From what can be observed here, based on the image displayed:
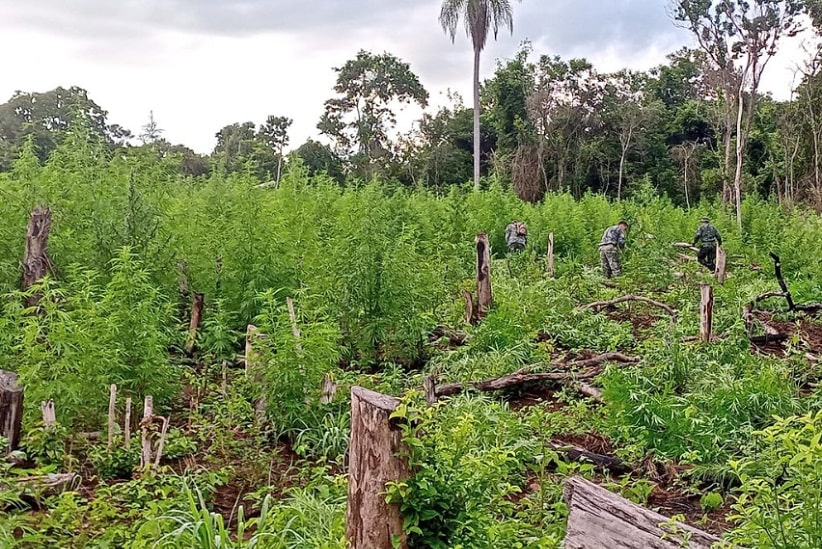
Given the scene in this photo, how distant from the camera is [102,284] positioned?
771 centimetres

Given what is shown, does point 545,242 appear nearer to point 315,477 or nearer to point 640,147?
point 315,477

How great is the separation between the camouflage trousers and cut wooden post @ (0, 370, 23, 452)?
Result: 10504 mm

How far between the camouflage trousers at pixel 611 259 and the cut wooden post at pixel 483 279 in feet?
15.1

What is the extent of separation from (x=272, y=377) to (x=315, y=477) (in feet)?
3.63

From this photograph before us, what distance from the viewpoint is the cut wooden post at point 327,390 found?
229 inches

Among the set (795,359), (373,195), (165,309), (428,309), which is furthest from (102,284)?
(795,359)

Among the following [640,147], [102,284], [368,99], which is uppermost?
[368,99]

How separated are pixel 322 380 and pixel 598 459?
213 cm

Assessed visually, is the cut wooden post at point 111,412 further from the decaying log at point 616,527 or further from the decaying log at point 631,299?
the decaying log at point 631,299

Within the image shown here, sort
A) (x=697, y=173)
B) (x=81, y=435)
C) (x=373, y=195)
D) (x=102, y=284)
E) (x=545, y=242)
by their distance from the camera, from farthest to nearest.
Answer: (x=697, y=173), (x=545, y=242), (x=373, y=195), (x=102, y=284), (x=81, y=435)

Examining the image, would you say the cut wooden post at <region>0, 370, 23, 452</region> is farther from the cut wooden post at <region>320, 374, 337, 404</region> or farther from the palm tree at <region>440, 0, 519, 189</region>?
the palm tree at <region>440, 0, 519, 189</region>

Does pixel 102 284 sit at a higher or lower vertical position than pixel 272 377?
higher

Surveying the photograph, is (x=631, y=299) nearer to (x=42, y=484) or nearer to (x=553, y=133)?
(x=42, y=484)

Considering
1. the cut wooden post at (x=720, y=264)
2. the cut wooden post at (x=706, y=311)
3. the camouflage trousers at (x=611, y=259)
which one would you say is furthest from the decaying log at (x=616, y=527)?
the camouflage trousers at (x=611, y=259)
